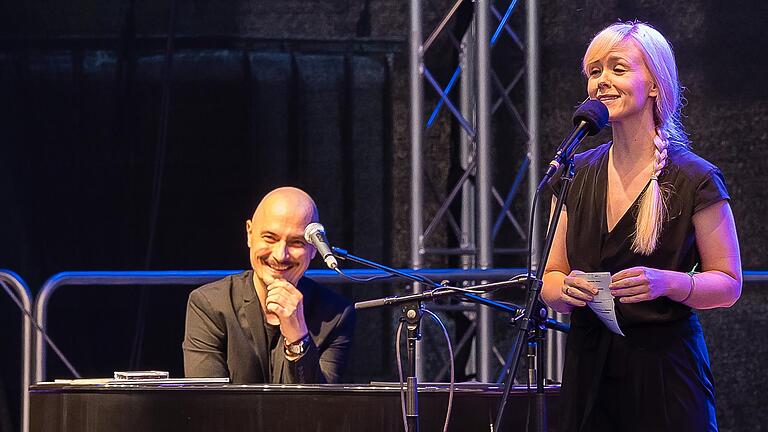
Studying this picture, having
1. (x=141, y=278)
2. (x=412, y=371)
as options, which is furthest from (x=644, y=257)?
(x=141, y=278)

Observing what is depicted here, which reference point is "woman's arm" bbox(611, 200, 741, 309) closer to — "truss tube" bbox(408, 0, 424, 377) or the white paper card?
the white paper card

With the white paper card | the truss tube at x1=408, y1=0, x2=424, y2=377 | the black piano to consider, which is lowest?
the black piano

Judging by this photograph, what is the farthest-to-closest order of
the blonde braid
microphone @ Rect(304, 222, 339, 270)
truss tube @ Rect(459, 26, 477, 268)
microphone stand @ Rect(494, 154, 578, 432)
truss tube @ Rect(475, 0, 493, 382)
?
truss tube @ Rect(459, 26, 477, 268) < truss tube @ Rect(475, 0, 493, 382) < microphone @ Rect(304, 222, 339, 270) < the blonde braid < microphone stand @ Rect(494, 154, 578, 432)

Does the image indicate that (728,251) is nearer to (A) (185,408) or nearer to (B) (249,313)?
(A) (185,408)

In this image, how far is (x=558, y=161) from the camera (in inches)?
94.4

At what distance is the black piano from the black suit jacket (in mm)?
669

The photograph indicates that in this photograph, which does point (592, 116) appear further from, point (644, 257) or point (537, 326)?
point (537, 326)

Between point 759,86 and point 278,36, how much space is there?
290 cm

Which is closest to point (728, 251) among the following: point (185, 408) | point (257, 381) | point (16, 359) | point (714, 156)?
point (185, 408)

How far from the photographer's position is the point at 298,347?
352 centimetres

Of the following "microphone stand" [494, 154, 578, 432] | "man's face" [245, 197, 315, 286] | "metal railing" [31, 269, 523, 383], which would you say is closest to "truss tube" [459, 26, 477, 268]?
"metal railing" [31, 269, 523, 383]

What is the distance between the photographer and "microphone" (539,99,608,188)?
240 centimetres

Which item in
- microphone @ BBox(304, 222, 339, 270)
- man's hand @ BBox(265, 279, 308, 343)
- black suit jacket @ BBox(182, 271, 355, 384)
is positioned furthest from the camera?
black suit jacket @ BBox(182, 271, 355, 384)

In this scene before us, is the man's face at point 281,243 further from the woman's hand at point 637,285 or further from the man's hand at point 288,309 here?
the woman's hand at point 637,285
